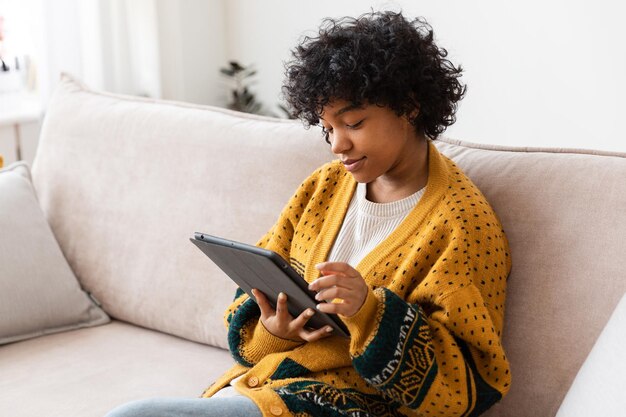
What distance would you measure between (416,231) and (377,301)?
0.61ft

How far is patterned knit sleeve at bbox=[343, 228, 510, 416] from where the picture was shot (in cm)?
134

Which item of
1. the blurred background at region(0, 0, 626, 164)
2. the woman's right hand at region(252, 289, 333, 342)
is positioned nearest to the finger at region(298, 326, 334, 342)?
the woman's right hand at region(252, 289, 333, 342)

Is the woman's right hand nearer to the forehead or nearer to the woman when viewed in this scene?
the woman

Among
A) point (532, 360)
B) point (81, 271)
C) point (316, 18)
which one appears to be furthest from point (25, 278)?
point (316, 18)

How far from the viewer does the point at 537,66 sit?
269 cm

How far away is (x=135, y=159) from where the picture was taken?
2168mm

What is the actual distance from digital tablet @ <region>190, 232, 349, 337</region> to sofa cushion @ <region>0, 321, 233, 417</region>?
0.41 m

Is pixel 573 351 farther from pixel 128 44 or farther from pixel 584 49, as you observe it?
pixel 128 44

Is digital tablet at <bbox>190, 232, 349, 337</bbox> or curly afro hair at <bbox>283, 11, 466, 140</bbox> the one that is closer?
digital tablet at <bbox>190, 232, 349, 337</bbox>

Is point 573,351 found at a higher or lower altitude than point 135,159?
lower

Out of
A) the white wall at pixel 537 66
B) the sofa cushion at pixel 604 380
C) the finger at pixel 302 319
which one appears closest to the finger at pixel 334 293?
the finger at pixel 302 319

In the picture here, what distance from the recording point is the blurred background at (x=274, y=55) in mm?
2598

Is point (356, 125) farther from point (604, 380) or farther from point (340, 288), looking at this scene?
point (604, 380)

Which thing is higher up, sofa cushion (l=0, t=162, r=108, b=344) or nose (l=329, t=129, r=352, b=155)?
nose (l=329, t=129, r=352, b=155)
